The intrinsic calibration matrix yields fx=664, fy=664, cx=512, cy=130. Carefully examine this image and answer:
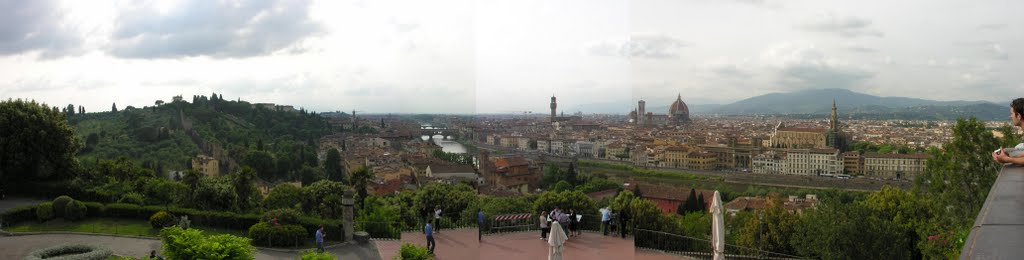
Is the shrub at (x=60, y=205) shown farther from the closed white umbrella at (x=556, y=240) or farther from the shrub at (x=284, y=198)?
the closed white umbrella at (x=556, y=240)

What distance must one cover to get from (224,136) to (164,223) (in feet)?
114

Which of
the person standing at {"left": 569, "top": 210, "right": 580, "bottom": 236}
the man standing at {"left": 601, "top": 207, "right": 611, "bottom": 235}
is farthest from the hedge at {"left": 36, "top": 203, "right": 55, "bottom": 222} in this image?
the man standing at {"left": 601, "top": 207, "right": 611, "bottom": 235}

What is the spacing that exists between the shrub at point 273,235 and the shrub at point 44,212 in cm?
315

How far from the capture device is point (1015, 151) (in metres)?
1.91

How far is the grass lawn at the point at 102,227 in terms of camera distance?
29.8ft

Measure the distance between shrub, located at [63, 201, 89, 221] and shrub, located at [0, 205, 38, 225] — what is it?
41cm

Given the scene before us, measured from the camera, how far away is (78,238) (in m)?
8.62

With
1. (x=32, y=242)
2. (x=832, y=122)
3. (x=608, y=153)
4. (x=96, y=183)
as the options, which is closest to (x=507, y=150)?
(x=32, y=242)

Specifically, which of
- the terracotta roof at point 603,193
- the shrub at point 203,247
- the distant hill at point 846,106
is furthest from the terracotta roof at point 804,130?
the shrub at point 203,247

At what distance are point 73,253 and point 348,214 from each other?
120 inches

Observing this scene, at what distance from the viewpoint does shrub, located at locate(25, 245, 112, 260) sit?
6996mm

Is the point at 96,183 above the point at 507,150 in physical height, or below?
below

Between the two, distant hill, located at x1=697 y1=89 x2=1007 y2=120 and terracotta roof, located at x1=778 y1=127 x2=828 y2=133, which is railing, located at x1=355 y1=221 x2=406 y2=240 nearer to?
distant hill, located at x1=697 y1=89 x2=1007 y2=120

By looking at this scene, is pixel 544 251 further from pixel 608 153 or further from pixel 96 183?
pixel 608 153
